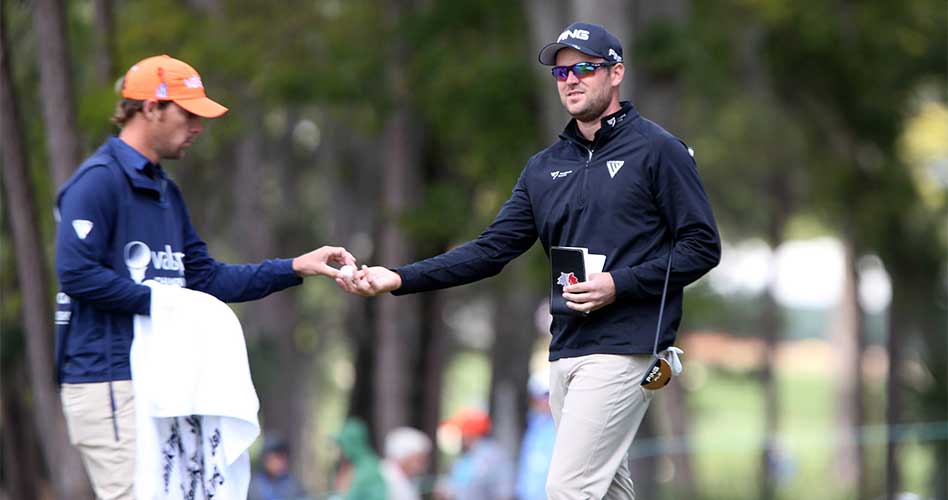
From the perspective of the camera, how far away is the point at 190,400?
20.5ft

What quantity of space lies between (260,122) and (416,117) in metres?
1.85

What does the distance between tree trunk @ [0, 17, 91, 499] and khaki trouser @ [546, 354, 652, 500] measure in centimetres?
461

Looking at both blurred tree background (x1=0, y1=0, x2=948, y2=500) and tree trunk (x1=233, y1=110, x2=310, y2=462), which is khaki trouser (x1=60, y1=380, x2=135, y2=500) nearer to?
blurred tree background (x1=0, y1=0, x2=948, y2=500)

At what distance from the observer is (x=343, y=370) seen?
49.9 metres

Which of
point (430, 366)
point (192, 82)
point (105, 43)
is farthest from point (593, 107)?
point (430, 366)

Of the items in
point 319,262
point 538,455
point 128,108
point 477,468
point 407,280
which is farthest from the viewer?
point 477,468

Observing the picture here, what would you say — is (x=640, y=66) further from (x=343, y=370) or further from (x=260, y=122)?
(x=343, y=370)

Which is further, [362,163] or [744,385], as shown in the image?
[744,385]

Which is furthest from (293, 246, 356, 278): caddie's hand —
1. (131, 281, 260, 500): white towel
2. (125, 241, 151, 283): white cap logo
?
(125, 241, 151, 283): white cap logo

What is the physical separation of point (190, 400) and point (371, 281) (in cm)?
96

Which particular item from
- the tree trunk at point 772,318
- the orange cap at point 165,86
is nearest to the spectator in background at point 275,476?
the orange cap at point 165,86

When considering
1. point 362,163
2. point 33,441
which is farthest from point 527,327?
point 33,441

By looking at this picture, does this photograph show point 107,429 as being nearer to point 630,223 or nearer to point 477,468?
point 630,223

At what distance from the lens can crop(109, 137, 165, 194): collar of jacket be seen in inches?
248
